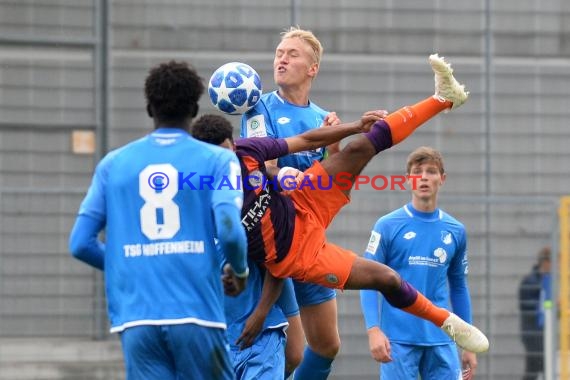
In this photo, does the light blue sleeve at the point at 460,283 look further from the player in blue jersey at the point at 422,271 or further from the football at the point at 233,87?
the football at the point at 233,87

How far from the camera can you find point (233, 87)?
24.3ft

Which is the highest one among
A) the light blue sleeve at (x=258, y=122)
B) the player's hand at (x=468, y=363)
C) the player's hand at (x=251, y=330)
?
the light blue sleeve at (x=258, y=122)

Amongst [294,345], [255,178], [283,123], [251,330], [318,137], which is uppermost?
[283,123]

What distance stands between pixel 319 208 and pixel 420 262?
1.16 meters

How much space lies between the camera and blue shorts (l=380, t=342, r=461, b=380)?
810 centimetres

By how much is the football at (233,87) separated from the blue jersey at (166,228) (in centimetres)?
194

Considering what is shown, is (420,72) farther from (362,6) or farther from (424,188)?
(424,188)

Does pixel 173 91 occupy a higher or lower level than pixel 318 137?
higher

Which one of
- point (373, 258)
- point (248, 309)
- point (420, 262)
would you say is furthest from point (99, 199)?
point (420, 262)

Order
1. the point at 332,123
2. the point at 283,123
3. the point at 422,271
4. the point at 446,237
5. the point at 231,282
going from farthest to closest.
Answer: the point at 446,237 < the point at 422,271 < the point at 283,123 < the point at 332,123 < the point at 231,282

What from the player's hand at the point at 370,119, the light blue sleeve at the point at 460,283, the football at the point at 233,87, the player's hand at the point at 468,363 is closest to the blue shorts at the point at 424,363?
the player's hand at the point at 468,363

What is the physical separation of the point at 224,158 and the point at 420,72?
311 inches

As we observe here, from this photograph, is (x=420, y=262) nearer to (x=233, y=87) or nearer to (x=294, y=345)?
(x=294, y=345)

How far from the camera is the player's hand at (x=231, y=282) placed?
564cm
